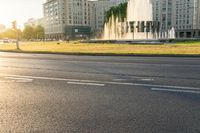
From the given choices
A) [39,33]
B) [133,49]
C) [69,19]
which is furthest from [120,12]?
[39,33]

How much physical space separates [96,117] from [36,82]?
4.28 meters

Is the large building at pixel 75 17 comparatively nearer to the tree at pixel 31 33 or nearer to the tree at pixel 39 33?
the tree at pixel 39 33

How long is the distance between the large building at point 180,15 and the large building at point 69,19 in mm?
40156

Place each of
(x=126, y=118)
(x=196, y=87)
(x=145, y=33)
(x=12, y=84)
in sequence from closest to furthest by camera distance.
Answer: (x=126, y=118) < (x=196, y=87) < (x=12, y=84) < (x=145, y=33)

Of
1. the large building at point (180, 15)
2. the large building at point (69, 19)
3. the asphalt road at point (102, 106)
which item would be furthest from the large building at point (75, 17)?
the asphalt road at point (102, 106)

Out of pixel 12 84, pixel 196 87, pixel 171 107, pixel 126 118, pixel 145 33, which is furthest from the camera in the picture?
pixel 145 33

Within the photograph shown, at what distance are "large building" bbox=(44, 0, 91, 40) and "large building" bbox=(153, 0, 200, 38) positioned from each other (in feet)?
132

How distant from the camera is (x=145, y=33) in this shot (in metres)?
53.8

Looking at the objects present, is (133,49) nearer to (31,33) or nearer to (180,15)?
(180,15)

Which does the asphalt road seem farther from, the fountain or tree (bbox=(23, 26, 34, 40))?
tree (bbox=(23, 26, 34, 40))

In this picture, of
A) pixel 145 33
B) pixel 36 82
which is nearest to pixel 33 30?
pixel 145 33

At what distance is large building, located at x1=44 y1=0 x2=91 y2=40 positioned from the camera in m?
145

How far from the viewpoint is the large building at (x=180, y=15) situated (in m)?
118

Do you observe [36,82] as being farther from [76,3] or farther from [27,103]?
[76,3]
